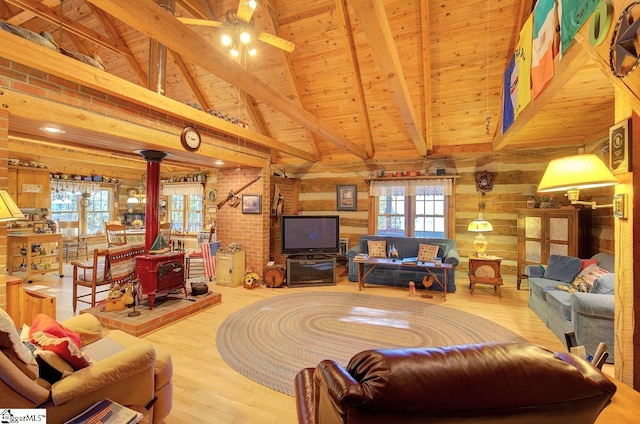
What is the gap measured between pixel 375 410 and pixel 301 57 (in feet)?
16.6

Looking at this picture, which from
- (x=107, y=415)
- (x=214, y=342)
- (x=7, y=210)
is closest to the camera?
(x=107, y=415)

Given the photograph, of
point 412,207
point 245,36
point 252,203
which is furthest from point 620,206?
point 252,203

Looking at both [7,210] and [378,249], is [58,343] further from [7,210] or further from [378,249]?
[378,249]

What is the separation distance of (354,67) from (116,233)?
268 inches

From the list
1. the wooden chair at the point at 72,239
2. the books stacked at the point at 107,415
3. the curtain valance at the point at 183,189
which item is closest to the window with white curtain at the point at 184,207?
the curtain valance at the point at 183,189

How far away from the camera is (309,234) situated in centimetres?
529

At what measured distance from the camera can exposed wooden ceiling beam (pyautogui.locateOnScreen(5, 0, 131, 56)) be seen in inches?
138

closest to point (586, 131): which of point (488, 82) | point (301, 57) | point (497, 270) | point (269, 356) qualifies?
point (488, 82)

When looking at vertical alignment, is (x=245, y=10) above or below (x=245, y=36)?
above

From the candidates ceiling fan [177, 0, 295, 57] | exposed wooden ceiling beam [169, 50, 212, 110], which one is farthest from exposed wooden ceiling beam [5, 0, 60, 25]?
ceiling fan [177, 0, 295, 57]

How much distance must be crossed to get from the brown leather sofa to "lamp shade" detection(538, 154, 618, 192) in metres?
1.20

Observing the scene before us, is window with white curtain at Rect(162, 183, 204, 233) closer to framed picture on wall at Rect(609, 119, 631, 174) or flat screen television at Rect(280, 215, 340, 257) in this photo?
flat screen television at Rect(280, 215, 340, 257)

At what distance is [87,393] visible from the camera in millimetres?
1340

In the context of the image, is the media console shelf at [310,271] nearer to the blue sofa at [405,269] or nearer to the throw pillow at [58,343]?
the blue sofa at [405,269]
